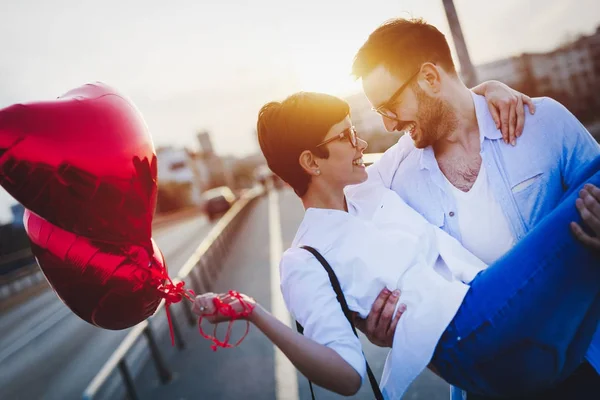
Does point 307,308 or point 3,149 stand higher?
point 3,149

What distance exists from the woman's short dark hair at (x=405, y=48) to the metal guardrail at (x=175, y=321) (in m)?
2.01

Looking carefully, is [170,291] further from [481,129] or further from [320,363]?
[481,129]

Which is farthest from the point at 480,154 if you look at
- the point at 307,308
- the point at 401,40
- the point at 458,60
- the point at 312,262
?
the point at 458,60

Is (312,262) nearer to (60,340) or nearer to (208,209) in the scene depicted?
(60,340)

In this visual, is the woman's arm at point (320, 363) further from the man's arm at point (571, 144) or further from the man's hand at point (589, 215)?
the man's arm at point (571, 144)

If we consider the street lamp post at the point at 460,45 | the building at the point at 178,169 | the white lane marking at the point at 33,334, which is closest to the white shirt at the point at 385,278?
the street lamp post at the point at 460,45

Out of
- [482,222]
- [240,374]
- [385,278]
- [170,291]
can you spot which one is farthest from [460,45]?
[240,374]

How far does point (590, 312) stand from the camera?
1457 millimetres

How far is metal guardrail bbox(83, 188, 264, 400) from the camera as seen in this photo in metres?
3.86

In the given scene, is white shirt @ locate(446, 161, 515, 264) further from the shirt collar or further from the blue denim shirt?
the shirt collar

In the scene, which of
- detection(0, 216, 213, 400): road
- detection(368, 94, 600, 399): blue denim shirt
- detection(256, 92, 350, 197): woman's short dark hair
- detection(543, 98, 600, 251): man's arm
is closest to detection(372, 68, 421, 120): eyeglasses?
detection(256, 92, 350, 197): woman's short dark hair

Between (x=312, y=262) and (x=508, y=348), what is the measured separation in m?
0.77

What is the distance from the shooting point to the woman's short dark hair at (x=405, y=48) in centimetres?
201

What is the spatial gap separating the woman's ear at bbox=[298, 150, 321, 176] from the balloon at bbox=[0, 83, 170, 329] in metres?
0.70
